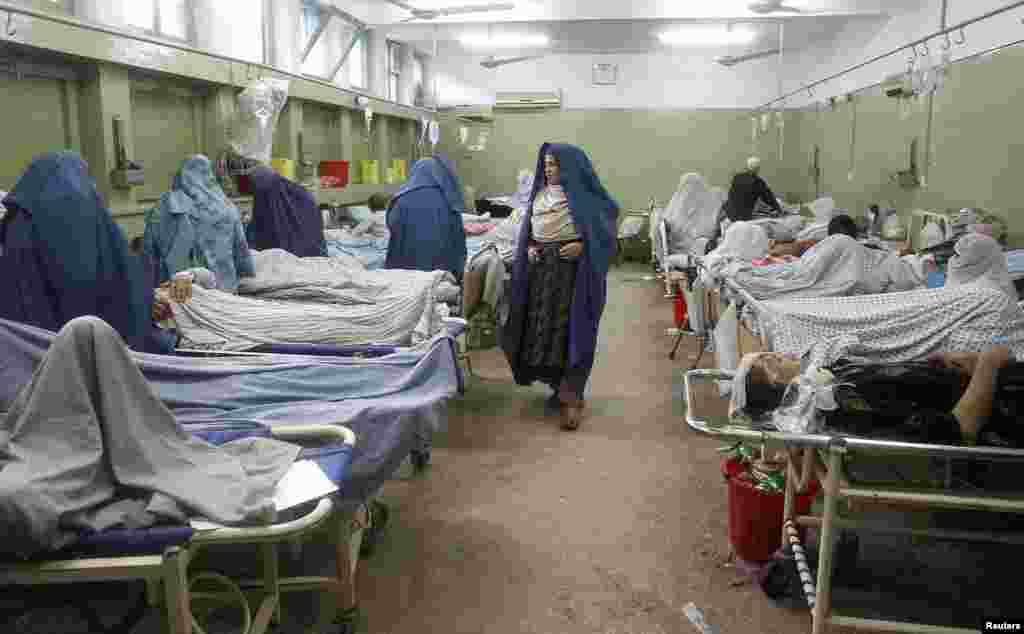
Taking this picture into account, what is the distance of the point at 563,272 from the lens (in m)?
4.23

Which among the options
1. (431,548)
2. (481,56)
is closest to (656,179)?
(481,56)

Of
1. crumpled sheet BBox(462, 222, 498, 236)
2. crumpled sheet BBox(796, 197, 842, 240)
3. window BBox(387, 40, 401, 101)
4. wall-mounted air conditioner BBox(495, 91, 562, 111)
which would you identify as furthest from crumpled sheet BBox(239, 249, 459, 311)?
wall-mounted air conditioner BBox(495, 91, 562, 111)

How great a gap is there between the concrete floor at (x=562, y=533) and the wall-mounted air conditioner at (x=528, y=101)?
24.3 feet

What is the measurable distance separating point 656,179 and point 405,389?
30.2 feet

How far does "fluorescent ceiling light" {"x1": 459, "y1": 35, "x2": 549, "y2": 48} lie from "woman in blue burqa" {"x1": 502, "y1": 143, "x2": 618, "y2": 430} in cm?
655

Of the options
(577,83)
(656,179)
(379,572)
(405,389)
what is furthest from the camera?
(577,83)

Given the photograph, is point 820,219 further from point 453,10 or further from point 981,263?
point 981,263

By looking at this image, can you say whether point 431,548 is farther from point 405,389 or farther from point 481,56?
point 481,56

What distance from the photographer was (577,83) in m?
11.9

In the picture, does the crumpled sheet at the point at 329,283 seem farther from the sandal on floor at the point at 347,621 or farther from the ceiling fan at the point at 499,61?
the ceiling fan at the point at 499,61

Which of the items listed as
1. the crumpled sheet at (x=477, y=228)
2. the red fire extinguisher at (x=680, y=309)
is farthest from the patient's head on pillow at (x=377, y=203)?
the red fire extinguisher at (x=680, y=309)

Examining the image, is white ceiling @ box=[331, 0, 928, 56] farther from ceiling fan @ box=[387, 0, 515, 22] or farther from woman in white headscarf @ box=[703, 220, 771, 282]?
woman in white headscarf @ box=[703, 220, 771, 282]

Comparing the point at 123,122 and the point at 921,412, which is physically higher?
the point at 123,122

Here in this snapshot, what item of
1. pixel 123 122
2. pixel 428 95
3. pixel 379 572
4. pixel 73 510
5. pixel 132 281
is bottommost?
pixel 379 572
